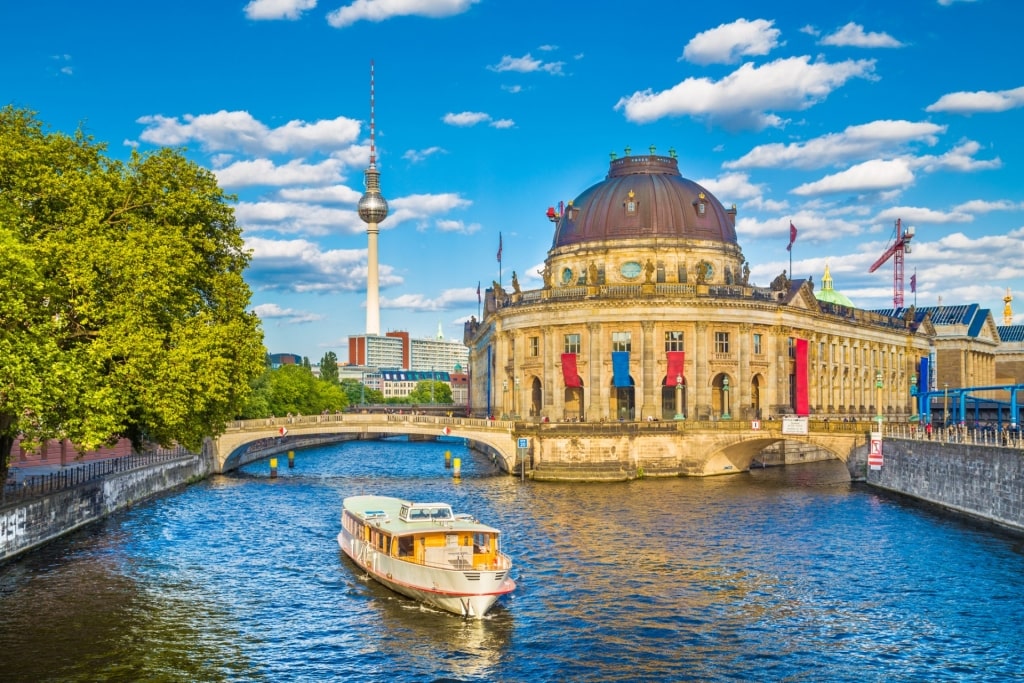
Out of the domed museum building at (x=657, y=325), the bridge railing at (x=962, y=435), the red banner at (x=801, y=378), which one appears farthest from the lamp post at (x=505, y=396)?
the bridge railing at (x=962, y=435)

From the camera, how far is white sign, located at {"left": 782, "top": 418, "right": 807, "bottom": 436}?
93.6m

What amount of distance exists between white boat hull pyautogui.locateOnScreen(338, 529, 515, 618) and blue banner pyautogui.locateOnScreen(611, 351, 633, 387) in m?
63.3

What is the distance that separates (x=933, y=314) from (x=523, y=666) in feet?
547

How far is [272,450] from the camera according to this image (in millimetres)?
134875

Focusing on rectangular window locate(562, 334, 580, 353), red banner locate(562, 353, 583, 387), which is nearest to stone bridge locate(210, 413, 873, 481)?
red banner locate(562, 353, 583, 387)

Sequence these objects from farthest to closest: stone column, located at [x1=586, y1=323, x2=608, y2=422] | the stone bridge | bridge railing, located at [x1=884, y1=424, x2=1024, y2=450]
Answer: stone column, located at [x1=586, y1=323, x2=608, y2=422], the stone bridge, bridge railing, located at [x1=884, y1=424, x2=1024, y2=450]

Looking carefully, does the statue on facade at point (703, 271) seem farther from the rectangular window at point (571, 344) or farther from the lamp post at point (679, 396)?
the rectangular window at point (571, 344)

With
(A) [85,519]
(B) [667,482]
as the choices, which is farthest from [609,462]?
(A) [85,519]

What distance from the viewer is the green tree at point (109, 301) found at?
160 feet

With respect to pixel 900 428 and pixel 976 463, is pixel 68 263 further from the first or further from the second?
pixel 900 428

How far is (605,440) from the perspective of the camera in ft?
313

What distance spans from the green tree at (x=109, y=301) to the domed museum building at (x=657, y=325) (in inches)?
1989

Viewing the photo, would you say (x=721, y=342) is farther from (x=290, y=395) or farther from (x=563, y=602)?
(x=290, y=395)

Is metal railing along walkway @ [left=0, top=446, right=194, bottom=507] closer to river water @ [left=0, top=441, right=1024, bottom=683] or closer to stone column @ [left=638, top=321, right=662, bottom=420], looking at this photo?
river water @ [left=0, top=441, right=1024, bottom=683]
